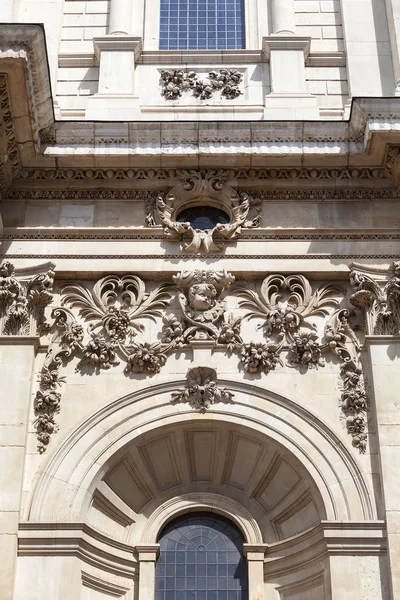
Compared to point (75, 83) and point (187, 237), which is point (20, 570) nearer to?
point (187, 237)

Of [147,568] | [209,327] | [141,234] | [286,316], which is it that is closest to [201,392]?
[209,327]

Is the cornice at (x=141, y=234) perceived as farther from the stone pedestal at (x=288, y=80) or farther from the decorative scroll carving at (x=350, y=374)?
the stone pedestal at (x=288, y=80)

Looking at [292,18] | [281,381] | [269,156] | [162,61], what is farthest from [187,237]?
[292,18]

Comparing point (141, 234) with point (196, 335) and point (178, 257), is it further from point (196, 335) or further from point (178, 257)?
point (196, 335)

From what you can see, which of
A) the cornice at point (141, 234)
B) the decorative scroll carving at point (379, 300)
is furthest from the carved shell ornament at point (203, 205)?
the decorative scroll carving at point (379, 300)

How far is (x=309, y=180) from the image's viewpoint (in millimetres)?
17172

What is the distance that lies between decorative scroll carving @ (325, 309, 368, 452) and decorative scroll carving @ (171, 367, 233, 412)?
186 cm

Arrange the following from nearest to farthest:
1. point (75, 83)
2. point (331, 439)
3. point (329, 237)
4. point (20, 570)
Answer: point (20, 570) → point (331, 439) → point (329, 237) → point (75, 83)

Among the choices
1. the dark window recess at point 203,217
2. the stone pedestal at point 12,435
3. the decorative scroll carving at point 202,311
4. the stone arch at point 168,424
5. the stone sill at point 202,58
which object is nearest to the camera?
the stone pedestal at point 12,435

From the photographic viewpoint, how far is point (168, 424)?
15.4m

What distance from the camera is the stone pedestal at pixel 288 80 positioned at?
17969mm

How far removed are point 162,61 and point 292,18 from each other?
2.75 meters

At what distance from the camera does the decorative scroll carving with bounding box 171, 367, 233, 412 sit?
1559 centimetres

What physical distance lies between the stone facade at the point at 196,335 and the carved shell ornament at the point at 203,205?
4cm
